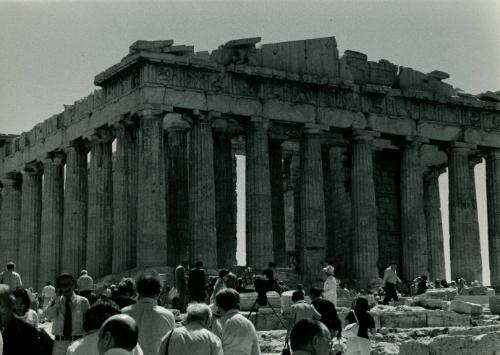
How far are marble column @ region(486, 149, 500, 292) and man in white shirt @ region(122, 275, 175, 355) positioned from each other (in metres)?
35.5

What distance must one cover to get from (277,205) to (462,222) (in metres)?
8.40

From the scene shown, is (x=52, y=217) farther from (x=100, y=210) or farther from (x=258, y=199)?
(x=258, y=199)

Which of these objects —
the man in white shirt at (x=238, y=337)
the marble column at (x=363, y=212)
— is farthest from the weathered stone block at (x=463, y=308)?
the man in white shirt at (x=238, y=337)

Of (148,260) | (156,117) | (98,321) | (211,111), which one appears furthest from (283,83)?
(98,321)

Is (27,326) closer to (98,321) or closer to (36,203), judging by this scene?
(98,321)

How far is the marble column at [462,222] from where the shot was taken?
4266cm

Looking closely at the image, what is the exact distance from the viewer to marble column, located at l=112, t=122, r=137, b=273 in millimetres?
36500

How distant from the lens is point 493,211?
44.1 meters

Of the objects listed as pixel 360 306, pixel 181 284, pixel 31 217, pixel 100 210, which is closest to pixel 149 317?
pixel 360 306

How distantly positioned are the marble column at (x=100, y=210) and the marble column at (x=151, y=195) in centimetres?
390

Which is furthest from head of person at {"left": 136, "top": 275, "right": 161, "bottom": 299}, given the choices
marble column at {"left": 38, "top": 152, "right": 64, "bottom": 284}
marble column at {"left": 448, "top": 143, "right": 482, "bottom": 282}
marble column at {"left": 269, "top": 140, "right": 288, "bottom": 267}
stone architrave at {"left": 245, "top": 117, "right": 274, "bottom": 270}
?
marble column at {"left": 448, "top": 143, "right": 482, "bottom": 282}

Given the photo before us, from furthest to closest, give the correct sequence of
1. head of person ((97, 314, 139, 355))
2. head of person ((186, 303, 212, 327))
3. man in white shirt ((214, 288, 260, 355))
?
man in white shirt ((214, 288, 260, 355)) < head of person ((186, 303, 212, 327)) < head of person ((97, 314, 139, 355))

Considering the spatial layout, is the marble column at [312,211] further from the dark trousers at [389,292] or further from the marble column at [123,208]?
the dark trousers at [389,292]

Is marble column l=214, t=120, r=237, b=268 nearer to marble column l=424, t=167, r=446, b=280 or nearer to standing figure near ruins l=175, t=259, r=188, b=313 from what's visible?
marble column l=424, t=167, r=446, b=280
